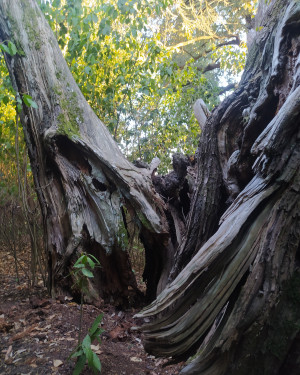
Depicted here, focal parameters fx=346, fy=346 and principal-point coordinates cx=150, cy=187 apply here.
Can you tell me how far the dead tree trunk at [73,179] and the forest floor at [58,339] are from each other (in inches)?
13.0

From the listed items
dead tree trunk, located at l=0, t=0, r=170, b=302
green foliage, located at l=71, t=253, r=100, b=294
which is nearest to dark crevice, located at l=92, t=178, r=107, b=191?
dead tree trunk, located at l=0, t=0, r=170, b=302

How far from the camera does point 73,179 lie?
141 inches

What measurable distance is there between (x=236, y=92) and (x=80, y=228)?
1.98 m

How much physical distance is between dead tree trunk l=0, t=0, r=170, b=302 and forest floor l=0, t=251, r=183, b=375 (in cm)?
33

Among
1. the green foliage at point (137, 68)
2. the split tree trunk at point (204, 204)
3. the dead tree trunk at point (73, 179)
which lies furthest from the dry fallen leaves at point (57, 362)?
the green foliage at point (137, 68)

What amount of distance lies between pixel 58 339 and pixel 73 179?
1.55 metres

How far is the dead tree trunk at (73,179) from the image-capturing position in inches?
139

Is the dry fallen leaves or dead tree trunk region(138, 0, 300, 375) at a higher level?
dead tree trunk region(138, 0, 300, 375)

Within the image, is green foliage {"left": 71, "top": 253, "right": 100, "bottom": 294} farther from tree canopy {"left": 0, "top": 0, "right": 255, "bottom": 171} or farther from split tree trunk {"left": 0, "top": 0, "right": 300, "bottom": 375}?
tree canopy {"left": 0, "top": 0, "right": 255, "bottom": 171}

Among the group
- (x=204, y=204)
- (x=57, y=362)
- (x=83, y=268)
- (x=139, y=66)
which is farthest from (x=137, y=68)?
(x=57, y=362)

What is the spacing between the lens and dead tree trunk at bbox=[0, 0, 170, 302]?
352cm

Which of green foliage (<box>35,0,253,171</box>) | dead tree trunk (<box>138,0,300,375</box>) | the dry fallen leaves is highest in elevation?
green foliage (<box>35,0,253,171</box>)

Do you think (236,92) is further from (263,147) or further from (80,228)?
(80,228)

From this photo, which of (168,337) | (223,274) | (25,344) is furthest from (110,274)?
(223,274)
